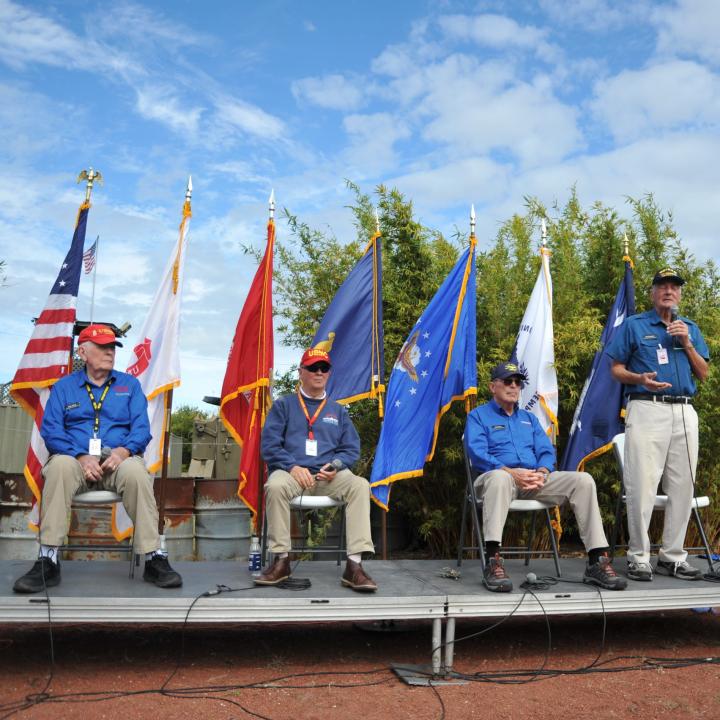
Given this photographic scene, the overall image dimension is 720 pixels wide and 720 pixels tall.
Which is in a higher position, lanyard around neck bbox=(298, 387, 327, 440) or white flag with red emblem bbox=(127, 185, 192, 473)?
white flag with red emblem bbox=(127, 185, 192, 473)

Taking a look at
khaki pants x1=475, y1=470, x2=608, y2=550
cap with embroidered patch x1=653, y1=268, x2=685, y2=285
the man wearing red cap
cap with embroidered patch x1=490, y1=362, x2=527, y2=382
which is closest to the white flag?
cap with embroidered patch x1=490, y1=362, x2=527, y2=382

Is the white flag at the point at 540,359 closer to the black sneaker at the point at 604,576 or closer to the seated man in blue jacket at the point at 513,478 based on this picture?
the seated man in blue jacket at the point at 513,478

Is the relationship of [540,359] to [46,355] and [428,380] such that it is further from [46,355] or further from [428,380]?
[46,355]

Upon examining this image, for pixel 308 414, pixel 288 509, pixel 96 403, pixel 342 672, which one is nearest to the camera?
pixel 342 672

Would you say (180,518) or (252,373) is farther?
(180,518)

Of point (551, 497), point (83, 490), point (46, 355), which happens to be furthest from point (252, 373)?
point (551, 497)

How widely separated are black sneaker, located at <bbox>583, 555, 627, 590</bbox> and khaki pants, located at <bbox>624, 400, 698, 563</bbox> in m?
0.32

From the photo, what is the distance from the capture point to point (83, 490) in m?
3.85

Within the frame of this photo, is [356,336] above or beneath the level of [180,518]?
above

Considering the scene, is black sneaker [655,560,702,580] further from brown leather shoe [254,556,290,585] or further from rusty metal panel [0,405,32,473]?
rusty metal panel [0,405,32,473]

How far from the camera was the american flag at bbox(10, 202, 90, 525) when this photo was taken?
15.1 feet

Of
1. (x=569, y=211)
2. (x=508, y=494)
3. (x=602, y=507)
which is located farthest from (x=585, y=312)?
(x=508, y=494)

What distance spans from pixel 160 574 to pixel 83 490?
0.61 m

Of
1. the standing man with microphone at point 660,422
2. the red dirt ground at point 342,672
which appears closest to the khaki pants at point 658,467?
the standing man with microphone at point 660,422
